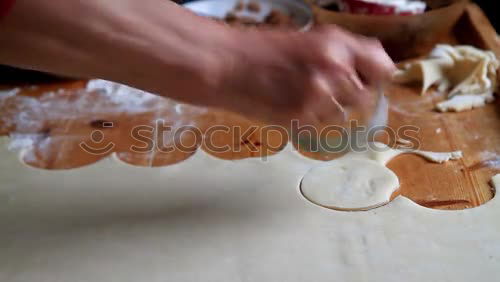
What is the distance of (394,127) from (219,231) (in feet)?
1.38

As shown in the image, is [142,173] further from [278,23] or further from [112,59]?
[278,23]

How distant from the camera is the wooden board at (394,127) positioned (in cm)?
85

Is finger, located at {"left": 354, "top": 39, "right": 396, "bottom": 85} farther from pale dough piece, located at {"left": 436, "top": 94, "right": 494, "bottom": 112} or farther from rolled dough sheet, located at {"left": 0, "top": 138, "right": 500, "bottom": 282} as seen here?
pale dough piece, located at {"left": 436, "top": 94, "right": 494, "bottom": 112}

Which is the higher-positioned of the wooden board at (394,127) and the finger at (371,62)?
the finger at (371,62)

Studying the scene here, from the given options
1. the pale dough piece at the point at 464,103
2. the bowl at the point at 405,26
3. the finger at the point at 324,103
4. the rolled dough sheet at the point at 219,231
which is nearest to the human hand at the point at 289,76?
the finger at the point at 324,103

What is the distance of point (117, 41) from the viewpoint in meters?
0.59

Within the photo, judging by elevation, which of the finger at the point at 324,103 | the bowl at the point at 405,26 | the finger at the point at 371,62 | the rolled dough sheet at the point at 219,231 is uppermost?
the finger at the point at 371,62

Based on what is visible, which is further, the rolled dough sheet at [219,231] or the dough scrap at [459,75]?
the dough scrap at [459,75]

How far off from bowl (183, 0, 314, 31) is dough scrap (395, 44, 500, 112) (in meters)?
0.34

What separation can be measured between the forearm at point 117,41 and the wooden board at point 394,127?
34 centimetres

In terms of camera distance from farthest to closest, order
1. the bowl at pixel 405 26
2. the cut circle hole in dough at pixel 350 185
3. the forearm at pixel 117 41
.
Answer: the bowl at pixel 405 26 → the cut circle hole in dough at pixel 350 185 → the forearm at pixel 117 41

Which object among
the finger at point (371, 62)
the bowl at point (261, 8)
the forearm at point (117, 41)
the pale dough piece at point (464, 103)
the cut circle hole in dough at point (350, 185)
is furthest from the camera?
the bowl at point (261, 8)

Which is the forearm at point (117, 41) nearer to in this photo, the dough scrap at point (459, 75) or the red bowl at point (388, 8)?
the dough scrap at point (459, 75)

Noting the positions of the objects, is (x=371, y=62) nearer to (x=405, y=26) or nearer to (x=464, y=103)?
(x=464, y=103)
